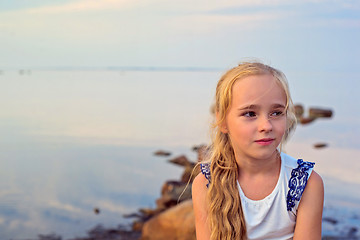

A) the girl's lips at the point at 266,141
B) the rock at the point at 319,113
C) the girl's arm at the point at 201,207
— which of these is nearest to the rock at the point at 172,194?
the girl's arm at the point at 201,207

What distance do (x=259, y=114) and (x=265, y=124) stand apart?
0.19 feet

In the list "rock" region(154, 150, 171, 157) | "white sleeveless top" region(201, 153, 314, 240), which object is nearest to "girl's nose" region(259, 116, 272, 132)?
"white sleeveless top" region(201, 153, 314, 240)

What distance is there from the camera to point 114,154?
9.56 metres

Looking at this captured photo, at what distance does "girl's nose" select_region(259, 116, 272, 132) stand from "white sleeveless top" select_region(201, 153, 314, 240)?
233 millimetres

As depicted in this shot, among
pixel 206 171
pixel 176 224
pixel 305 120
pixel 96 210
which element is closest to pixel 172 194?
pixel 96 210

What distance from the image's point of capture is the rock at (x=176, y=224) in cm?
530

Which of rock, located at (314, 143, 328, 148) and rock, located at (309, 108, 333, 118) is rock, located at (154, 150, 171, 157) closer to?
rock, located at (314, 143, 328, 148)

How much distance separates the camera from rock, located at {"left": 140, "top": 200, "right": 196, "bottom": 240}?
209 inches

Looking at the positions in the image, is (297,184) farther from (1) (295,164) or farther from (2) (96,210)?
(2) (96,210)

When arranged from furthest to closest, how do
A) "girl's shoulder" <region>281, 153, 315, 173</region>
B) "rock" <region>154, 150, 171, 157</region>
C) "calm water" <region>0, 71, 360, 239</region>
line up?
"rock" <region>154, 150, 171, 157</region> < "calm water" <region>0, 71, 360, 239</region> < "girl's shoulder" <region>281, 153, 315, 173</region>

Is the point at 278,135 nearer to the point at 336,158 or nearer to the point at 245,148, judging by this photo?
the point at 245,148

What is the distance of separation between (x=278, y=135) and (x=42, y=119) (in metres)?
12.3

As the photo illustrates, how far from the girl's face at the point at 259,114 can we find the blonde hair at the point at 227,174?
31mm

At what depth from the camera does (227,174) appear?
7.76 feet
